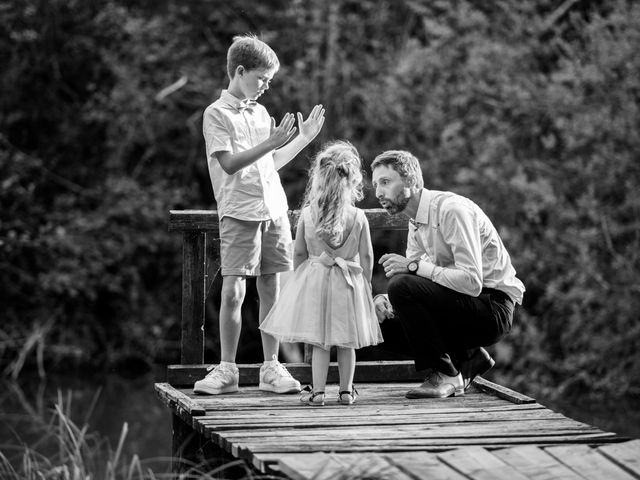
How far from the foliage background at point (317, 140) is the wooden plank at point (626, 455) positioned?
5506 mm

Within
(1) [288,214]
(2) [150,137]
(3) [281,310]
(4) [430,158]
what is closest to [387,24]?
(4) [430,158]

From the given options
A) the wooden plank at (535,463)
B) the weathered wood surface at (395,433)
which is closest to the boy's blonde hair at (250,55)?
the weathered wood surface at (395,433)

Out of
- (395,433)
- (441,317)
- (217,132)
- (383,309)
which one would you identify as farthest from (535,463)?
(217,132)

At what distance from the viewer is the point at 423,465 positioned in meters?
4.14

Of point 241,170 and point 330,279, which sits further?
point 241,170

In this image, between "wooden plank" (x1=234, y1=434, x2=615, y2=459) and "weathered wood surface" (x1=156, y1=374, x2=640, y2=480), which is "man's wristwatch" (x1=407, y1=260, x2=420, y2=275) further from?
"wooden plank" (x1=234, y1=434, x2=615, y2=459)

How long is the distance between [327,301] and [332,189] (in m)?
0.44

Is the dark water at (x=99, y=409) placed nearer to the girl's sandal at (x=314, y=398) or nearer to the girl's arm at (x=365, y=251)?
the girl's sandal at (x=314, y=398)

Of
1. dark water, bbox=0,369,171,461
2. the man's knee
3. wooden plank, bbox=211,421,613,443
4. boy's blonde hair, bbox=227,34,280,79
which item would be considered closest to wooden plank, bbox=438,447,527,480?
wooden plank, bbox=211,421,613,443

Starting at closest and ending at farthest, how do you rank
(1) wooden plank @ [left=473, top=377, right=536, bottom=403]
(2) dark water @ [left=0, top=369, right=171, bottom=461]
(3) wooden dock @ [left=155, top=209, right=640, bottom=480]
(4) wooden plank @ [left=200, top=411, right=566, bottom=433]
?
(3) wooden dock @ [left=155, top=209, right=640, bottom=480], (4) wooden plank @ [left=200, top=411, right=566, bottom=433], (1) wooden plank @ [left=473, top=377, right=536, bottom=403], (2) dark water @ [left=0, top=369, right=171, bottom=461]

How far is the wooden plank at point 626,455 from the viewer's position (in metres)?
4.21

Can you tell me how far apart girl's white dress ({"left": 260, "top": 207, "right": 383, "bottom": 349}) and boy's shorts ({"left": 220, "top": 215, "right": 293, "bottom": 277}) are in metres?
0.24

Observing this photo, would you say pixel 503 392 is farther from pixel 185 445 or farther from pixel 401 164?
pixel 185 445

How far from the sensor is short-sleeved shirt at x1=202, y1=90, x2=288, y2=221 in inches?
208
